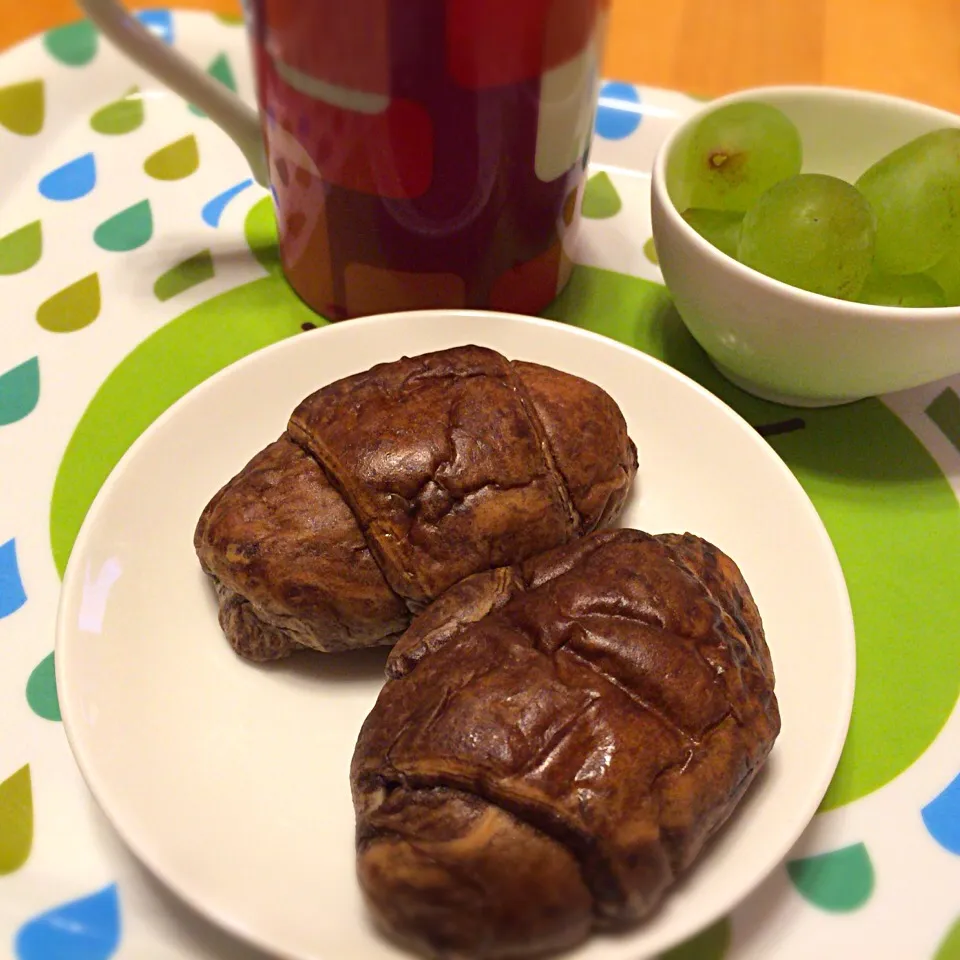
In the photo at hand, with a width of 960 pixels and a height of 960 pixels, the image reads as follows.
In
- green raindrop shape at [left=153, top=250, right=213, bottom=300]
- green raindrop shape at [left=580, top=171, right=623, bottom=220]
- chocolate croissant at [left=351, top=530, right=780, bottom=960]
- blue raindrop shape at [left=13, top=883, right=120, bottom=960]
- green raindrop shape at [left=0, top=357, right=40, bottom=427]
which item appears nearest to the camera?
chocolate croissant at [left=351, top=530, right=780, bottom=960]

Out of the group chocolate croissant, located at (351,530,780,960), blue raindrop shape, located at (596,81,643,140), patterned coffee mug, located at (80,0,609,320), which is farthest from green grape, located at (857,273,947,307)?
blue raindrop shape, located at (596,81,643,140)

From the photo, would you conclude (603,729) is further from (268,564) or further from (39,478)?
(39,478)

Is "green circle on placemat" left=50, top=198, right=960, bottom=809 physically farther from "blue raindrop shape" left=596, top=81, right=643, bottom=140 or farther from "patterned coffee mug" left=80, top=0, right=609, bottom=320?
"blue raindrop shape" left=596, top=81, right=643, bottom=140

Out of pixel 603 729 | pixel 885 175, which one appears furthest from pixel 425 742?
pixel 885 175

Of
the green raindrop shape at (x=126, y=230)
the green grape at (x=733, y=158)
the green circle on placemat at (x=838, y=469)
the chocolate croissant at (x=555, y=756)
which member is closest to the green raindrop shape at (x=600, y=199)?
the green circle on placemat at (x=838, y=469)

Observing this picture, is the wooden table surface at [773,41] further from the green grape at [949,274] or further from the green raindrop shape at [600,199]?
the green grape at [949,274]

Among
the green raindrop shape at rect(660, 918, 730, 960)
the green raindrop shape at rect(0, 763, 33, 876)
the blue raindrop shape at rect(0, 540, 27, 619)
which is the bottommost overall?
the green raindrop shape at rect(660, 918, 730, 960)

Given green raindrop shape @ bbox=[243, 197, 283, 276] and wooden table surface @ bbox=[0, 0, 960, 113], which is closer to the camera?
green raindrop shape @ bbox=[243, 197, 283, 276]

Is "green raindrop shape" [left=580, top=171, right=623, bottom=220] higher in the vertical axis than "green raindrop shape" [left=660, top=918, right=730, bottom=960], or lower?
higher
